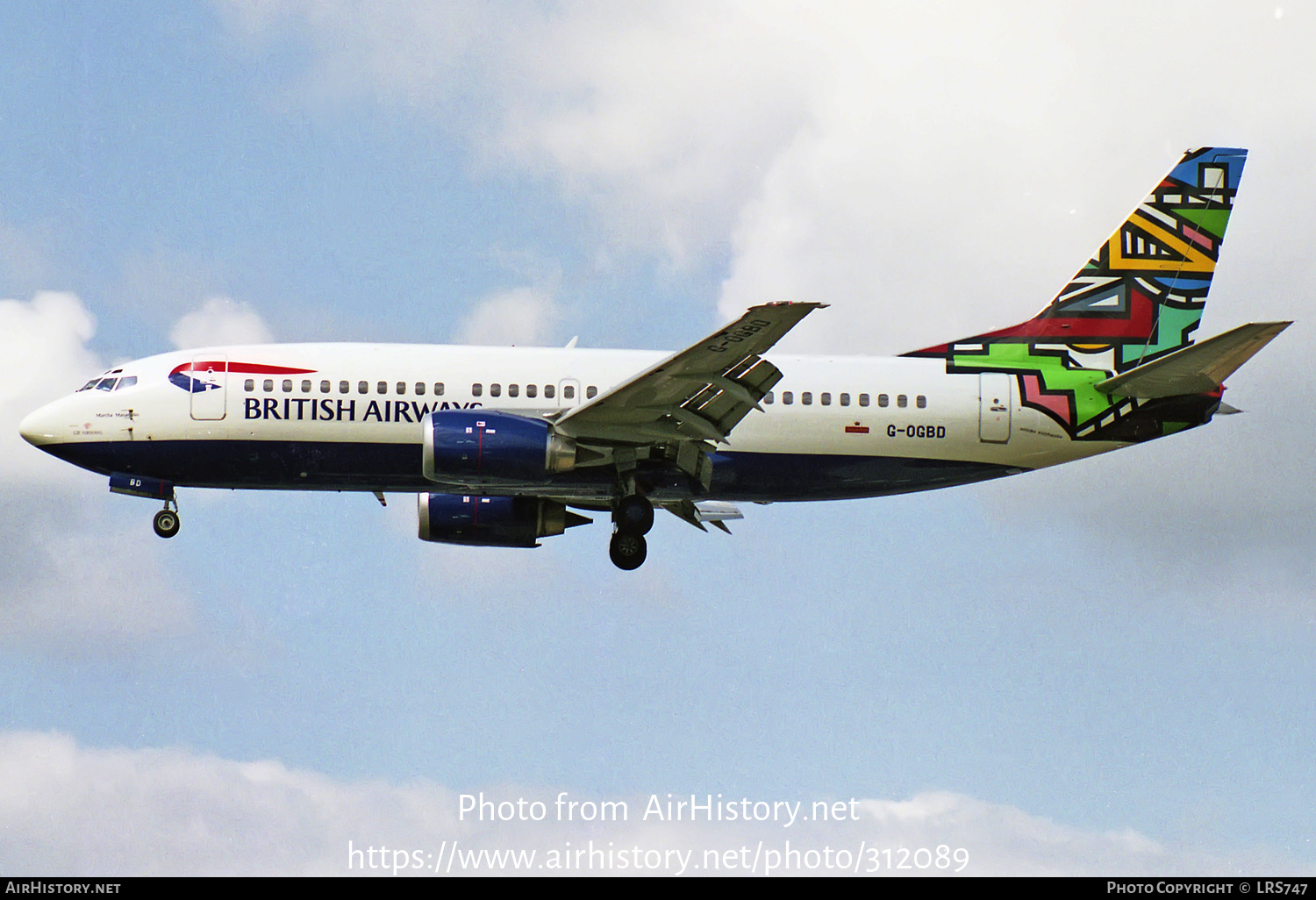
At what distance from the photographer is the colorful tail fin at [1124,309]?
104 ft

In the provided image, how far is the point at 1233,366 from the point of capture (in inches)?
1152

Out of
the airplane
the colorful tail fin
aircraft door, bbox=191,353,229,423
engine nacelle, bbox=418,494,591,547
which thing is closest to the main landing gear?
the airplane

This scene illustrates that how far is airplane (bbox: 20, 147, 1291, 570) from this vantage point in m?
29.1

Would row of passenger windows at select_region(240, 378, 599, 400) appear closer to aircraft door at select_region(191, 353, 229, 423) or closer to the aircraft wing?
aircraft door at select_region(191, 353, 229, 423)

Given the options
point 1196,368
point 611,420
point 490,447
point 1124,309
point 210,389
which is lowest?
point 490,447

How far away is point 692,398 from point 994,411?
267 inches

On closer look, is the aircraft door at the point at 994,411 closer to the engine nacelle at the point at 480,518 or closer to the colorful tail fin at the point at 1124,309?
the colorful tail fin at the point at 1124,309

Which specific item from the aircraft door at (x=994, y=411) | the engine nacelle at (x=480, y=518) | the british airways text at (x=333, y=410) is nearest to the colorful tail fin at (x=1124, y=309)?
the aircraft door at (x=994, y=411)

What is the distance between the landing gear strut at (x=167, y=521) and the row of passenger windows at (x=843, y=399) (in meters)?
12.0

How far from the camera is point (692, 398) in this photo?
28688 millimetres

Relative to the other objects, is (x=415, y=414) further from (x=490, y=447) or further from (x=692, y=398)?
(x=692, y=398)

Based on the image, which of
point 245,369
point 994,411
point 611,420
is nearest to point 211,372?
point 245,369
